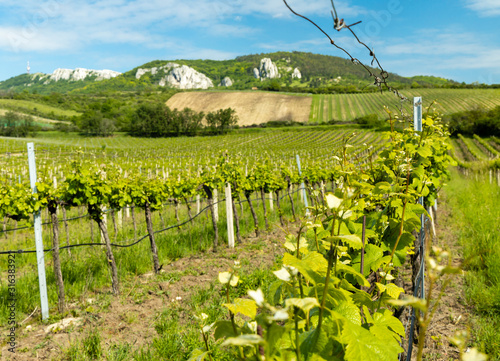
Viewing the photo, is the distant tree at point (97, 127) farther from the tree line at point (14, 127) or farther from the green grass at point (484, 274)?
the green grass at point (484, 274)

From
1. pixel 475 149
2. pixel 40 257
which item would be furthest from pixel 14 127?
pixel 475 149

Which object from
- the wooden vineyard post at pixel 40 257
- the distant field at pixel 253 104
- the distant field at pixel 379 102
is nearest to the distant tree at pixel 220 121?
the distant field at pixel 253 104

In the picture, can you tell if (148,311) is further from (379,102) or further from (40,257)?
(379,102)

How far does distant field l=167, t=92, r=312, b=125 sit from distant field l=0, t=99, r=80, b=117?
112ft

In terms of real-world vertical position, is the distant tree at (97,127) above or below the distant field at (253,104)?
below

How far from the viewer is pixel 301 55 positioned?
19438 centimetres

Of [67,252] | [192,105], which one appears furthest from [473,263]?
[192,105]

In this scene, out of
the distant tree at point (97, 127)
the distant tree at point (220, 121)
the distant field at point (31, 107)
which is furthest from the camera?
the distant field at point (31, 107)

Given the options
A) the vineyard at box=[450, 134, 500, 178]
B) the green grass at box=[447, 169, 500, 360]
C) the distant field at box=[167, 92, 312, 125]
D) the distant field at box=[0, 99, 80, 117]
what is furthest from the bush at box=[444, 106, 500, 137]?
the distant field at box=[0, 99, 80, 117]

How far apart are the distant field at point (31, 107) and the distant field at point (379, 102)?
7852cm

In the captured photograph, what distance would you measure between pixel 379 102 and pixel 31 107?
10339cm

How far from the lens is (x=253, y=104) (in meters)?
89.2

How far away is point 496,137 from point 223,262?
6125 cm

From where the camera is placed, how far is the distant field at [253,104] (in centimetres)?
8000
